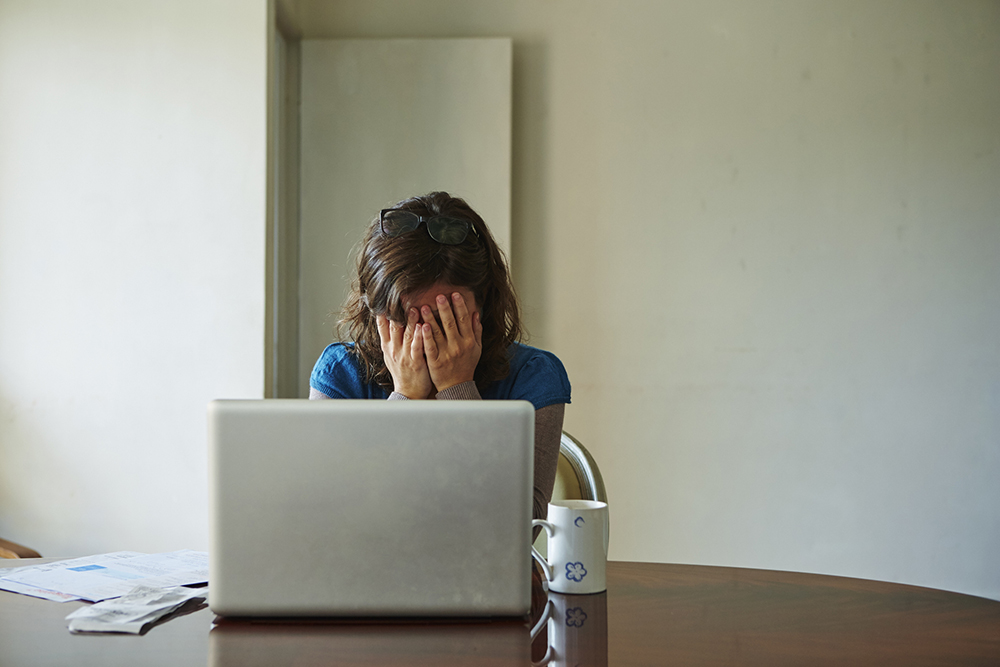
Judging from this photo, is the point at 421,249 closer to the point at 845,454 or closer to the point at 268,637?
the point at 268,637

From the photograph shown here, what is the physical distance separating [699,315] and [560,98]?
103 cm

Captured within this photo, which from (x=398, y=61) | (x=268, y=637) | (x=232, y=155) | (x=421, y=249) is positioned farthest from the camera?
(x=398, y=61)

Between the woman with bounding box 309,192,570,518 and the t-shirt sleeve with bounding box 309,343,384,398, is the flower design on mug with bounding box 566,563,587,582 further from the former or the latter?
the t-shirt sleeve with bounding box 309,343,384,398

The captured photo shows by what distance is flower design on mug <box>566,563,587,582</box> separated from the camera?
3.39ft

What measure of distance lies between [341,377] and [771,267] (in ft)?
6.87

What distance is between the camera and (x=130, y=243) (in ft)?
8.89

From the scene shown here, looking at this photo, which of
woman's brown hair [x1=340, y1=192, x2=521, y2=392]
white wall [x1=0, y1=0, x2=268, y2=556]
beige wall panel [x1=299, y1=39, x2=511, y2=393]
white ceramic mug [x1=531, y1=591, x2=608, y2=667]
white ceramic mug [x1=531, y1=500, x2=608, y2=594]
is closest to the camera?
white ceramic mug [x1=531, y1=591, x2=608, y2=667]

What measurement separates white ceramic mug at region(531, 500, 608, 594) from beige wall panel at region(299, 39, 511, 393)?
2.15 m

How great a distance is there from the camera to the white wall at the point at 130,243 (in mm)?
A: 2695

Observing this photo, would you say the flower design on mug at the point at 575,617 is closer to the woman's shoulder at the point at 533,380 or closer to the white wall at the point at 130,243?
the woman's shoulder at the point at 533,380

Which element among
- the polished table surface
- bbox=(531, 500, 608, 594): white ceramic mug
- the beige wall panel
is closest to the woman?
bbox=(531, 500, 608, 594): white ceramic mug

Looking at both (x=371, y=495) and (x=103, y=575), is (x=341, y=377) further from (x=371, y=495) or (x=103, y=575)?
(x=371, y=495)

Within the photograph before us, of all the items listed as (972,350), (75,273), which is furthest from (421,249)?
(972,350)

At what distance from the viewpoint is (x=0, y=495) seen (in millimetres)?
2764
